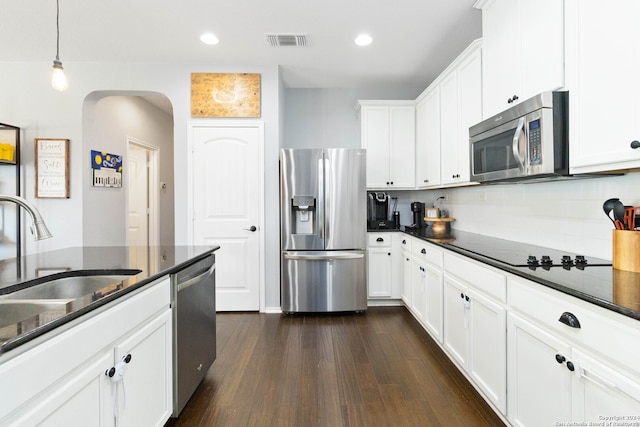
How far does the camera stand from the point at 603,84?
4.47ft

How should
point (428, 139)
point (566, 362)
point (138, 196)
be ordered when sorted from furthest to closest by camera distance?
point (138, 196) → point (428, 139) → point (566, 362)

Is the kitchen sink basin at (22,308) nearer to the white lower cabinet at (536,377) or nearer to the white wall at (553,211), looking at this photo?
the white lower cabinet at (536,377)

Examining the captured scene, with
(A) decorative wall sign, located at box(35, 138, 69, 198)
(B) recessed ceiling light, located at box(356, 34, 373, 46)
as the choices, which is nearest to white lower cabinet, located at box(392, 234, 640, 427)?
(B) recessed ceiling light, located at box(356, 34, 373, 46)

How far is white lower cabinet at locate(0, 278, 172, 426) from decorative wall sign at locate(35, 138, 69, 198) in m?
2.77

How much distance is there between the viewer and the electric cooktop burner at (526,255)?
1581 millimetres

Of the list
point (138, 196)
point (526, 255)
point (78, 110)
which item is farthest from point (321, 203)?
point (138, 196)

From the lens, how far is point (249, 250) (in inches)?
141

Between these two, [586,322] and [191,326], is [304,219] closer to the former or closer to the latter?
[191,326]

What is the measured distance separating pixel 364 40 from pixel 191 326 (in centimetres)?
276

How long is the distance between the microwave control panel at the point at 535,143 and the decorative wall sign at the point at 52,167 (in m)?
4.19

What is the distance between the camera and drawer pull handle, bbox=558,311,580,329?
1136mm

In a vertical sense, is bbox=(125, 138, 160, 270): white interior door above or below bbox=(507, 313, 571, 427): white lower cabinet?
above

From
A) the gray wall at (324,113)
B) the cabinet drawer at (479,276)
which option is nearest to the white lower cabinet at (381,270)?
the cabinet drawer at (479,276)

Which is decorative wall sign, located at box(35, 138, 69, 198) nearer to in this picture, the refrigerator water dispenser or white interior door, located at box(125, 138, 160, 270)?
white interior door, located at box(125, 138, 160, 270)
